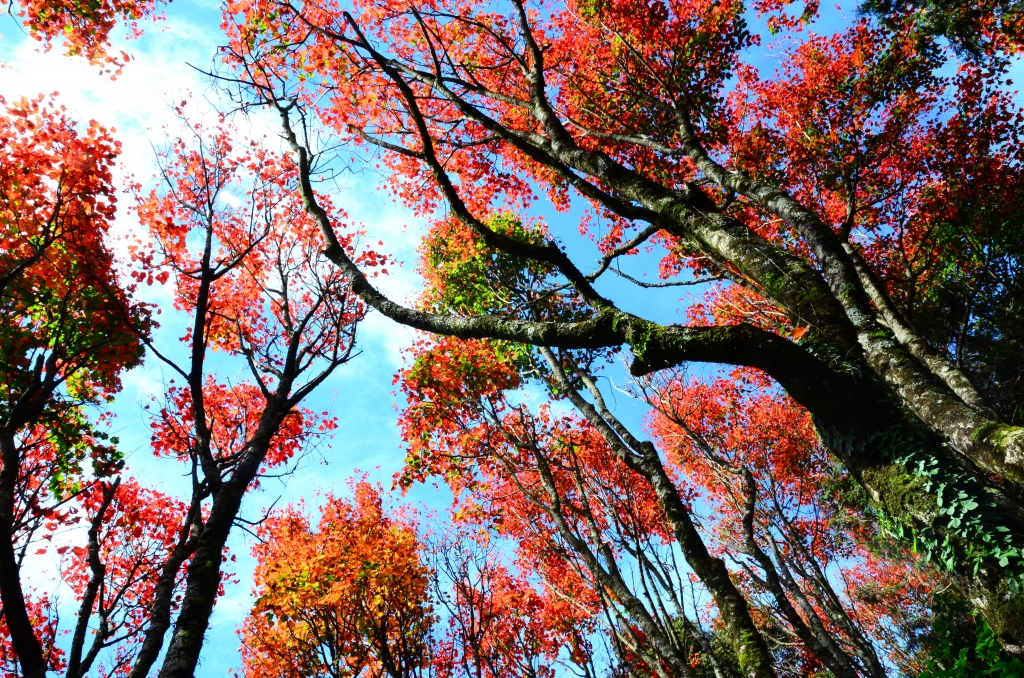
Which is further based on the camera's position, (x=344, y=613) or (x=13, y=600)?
(x=344, y=613)

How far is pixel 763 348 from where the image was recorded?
13.0ft

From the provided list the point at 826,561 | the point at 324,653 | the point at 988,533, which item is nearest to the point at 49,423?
the point at 324,653

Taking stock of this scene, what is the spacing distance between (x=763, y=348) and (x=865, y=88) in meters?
12.4

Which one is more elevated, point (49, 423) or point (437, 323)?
point (49, 423)

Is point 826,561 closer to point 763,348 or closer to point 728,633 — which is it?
point 728,633

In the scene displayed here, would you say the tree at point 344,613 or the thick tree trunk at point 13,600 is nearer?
the thick tree trunk at point 13,600

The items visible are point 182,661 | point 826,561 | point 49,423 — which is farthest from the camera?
point 826,561

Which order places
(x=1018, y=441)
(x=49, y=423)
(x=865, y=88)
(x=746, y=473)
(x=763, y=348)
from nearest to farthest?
(x=1018, y=441) < (x=763, y=348) < (x=746, y=473) < (x=49, y=423) < (x=865, y=88)

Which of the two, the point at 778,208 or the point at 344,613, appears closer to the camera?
the point at 778,208

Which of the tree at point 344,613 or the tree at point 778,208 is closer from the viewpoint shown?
the tree at point 778,208

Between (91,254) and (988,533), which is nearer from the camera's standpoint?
(988,533)

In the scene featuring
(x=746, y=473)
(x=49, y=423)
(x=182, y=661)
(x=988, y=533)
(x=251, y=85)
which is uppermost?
(x=251, y=85)

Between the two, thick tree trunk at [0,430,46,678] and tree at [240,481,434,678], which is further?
tree at [240,481,434,678]

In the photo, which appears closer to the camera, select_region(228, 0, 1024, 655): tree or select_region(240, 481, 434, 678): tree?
select_region(228, 0, 1024, 655): tree
